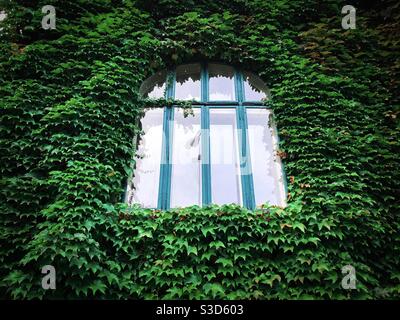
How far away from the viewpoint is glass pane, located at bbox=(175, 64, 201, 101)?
7.38m

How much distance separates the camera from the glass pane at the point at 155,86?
24.1 ft

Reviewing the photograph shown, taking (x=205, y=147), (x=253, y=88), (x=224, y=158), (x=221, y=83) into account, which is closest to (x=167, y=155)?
(x=205, y=147)

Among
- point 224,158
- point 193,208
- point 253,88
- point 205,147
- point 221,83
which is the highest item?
point 221,83

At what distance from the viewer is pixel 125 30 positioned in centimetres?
745

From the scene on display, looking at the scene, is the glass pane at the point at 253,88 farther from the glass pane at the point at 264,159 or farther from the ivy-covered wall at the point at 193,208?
the glass pane at the point at 264,159

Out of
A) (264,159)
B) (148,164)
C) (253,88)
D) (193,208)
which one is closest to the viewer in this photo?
(193,208)

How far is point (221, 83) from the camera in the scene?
7.60 meters

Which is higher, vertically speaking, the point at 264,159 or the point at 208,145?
the point at 208,145

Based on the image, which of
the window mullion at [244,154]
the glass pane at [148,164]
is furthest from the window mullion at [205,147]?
the glass pane at [148,164]

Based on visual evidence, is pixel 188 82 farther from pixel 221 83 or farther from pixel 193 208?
pixel 193 208

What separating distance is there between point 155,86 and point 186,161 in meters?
1.84

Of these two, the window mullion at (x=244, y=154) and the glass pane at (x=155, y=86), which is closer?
the window mullion at (x=244, y=154)

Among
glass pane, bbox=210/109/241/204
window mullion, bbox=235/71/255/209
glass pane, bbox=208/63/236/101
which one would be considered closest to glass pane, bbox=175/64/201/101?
glass pane, bbox=208/63/236/101
